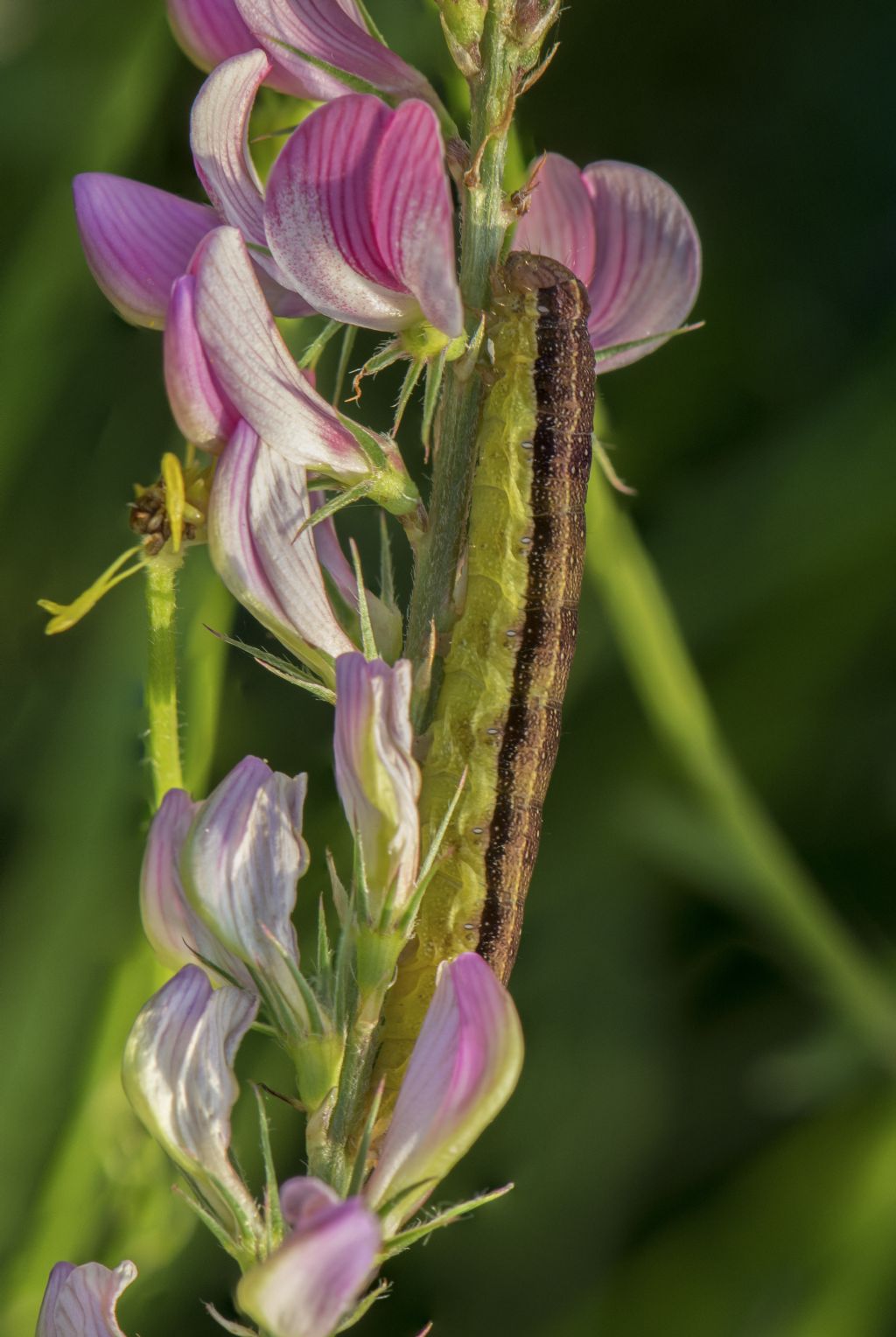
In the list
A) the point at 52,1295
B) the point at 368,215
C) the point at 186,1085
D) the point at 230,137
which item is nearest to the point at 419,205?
the point at 368,215

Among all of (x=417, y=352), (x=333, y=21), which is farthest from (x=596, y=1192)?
(x=333, y=21)

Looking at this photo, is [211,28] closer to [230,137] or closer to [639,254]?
[230,137]

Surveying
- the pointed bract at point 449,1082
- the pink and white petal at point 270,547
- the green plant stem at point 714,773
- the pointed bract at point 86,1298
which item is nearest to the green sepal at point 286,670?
the pink and white petal at point 270,547

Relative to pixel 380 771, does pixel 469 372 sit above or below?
above

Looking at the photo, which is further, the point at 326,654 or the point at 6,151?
the point at 6,151

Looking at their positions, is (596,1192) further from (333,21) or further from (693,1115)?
(333,21)

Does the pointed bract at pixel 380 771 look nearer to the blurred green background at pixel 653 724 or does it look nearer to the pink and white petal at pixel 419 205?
the pink and white petal at pixel 419 205

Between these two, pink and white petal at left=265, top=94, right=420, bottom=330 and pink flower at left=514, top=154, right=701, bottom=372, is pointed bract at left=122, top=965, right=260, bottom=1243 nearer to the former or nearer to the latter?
pink and white petal at left=265, top=94, right=420, bottom=330
